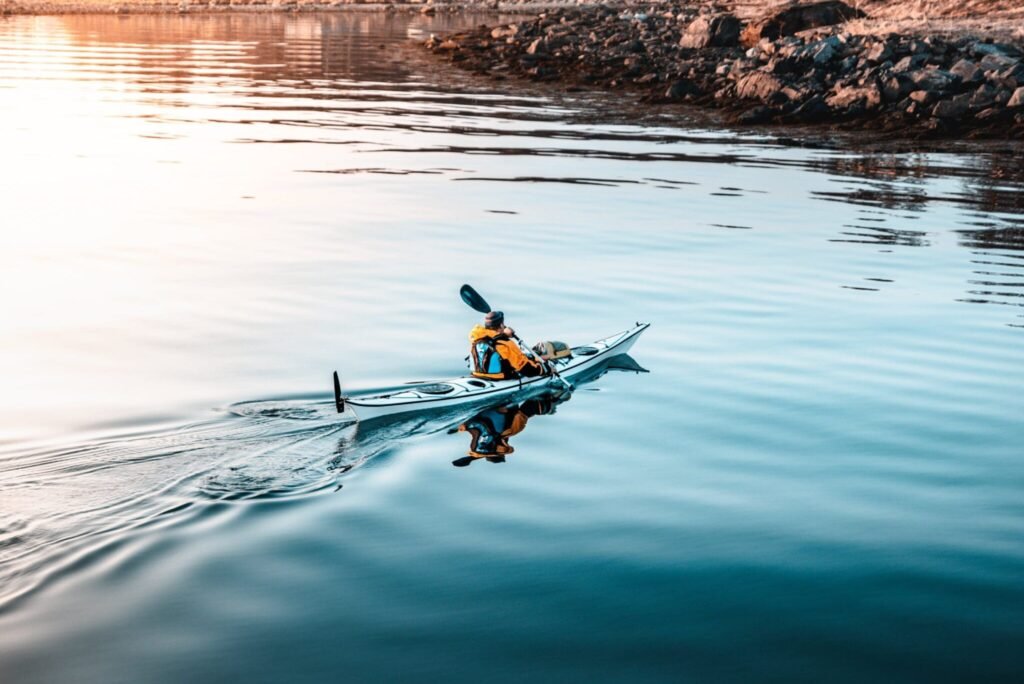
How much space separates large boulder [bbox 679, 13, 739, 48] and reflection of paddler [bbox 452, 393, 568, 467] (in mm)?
41436

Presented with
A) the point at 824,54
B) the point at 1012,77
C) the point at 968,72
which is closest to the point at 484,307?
the point at 968,72

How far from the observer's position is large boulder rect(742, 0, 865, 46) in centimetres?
5200

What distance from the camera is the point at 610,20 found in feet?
231

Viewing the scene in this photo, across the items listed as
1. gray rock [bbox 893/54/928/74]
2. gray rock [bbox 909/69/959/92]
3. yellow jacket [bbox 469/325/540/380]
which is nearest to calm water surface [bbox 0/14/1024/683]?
yellow jacket [bbox 469/325/540/380]

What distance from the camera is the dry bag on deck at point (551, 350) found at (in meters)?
16.8

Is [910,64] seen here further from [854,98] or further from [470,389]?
[470,389]

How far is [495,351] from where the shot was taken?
15938 mm

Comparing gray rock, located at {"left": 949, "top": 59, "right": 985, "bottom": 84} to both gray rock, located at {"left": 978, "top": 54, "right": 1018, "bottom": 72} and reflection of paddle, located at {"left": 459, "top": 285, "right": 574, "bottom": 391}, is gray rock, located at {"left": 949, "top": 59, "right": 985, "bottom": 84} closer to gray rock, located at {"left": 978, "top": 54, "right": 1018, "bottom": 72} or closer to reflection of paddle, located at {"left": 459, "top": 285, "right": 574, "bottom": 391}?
gray rock, located at {"left": 978, "top": 54, "right": 1018, "bottom": 72}

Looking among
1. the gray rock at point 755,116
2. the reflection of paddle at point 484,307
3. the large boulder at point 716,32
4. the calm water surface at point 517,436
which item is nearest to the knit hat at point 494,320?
the reflection of paddle at point 484,307

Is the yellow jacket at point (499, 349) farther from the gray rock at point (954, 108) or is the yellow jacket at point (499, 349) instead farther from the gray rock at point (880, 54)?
the gray rock at point (880, 54)

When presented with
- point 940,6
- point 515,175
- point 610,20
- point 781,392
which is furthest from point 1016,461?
point 610,20

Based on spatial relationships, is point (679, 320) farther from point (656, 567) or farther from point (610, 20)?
point (610, 20)

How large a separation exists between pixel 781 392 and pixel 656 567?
19.1 ft

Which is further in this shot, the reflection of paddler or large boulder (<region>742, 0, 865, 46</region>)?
large boulder (<region>742, 0, 865, 46</region>)
